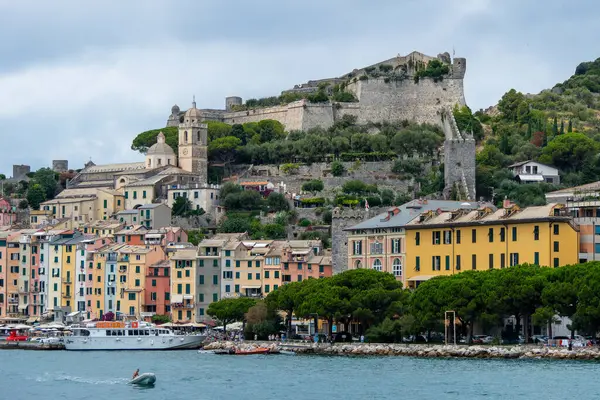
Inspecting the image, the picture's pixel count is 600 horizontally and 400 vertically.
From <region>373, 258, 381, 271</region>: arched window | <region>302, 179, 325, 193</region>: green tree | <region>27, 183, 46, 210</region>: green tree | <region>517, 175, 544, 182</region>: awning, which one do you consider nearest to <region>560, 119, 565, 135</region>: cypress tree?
<region>517, 175, 544, 182</region>: awning

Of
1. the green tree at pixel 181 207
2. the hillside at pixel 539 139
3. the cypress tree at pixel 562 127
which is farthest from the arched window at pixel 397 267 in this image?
the cypress tree at pixel 562 127

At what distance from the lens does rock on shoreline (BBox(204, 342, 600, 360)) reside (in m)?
78.2

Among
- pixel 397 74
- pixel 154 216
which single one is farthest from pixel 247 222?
pixel 397 74

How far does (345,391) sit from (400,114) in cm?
7451

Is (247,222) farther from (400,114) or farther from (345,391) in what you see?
(345,391)

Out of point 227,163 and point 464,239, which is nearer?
point 464,239

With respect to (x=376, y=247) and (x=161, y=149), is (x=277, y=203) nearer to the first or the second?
(x=161, y=149)

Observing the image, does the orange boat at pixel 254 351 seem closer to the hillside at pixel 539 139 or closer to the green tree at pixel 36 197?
the hillside at pixel 539 139

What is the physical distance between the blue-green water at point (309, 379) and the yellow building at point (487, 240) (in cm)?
1079

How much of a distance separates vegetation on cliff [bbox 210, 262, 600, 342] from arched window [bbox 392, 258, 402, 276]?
17.5 feet

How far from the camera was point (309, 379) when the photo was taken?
74875 mm

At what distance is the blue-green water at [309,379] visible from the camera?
2692 inches

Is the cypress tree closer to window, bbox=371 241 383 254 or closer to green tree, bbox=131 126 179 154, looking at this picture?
green tree, bbox=131 126 179 154

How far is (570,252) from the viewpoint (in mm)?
88500
